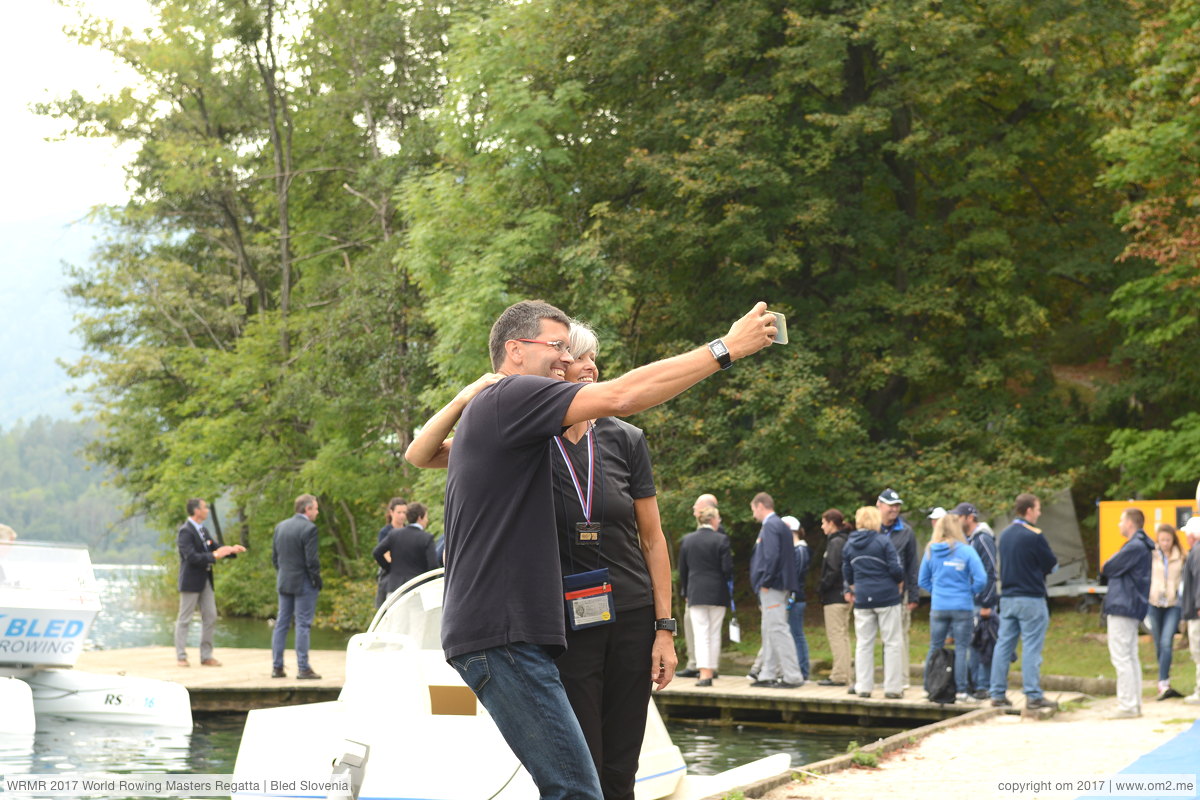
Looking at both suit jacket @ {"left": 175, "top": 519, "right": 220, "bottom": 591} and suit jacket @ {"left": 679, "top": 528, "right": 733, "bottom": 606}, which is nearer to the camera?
suit jacket @ {"left": 679, "top": 528, "right": 733, "bottom": 606}

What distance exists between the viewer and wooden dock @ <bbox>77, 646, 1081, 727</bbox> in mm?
13289

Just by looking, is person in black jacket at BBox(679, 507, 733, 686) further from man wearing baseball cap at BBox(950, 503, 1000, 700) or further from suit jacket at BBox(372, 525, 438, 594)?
suit jacket at BBox(372, 525, 438, 594)

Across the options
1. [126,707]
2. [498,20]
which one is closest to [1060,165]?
[498,20]

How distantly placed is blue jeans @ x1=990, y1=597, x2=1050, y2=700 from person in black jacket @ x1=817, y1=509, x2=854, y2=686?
7.35 feet

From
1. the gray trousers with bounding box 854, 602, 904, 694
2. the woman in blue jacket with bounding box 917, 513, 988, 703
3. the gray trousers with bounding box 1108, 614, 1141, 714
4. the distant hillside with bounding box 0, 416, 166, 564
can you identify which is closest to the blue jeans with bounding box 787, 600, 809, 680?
the gray trousers with bounding box 854, 602, 904, 694

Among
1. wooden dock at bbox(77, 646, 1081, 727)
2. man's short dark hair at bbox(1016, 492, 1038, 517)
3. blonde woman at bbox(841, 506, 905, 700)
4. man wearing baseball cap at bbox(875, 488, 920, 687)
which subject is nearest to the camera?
man's short dark hair at bbox(1016, 492, 1038, 517)

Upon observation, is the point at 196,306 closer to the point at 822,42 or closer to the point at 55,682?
the point at 822,42

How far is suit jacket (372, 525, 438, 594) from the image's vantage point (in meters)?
13.9

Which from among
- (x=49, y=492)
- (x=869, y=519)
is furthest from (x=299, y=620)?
(x=49, y=492)

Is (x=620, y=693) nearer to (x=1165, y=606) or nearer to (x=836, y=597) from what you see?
(x=836, y=597)

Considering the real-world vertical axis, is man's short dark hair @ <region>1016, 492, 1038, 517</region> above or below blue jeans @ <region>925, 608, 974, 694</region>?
above

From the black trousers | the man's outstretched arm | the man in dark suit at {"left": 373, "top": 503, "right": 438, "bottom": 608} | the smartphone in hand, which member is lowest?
the black trousers

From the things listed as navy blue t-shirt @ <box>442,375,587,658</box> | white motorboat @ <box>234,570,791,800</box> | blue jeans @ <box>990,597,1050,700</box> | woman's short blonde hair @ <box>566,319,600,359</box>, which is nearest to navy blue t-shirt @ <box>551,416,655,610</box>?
woman's short blonde hair @ <box>566,319,600,359</box>

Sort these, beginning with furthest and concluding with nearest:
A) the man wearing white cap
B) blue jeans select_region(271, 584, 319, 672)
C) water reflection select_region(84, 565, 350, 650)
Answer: water reflection select_region(84, 565, 350, 650) → blue jeans select_region(271, 584, 319, 672) → the man wearing white cap
